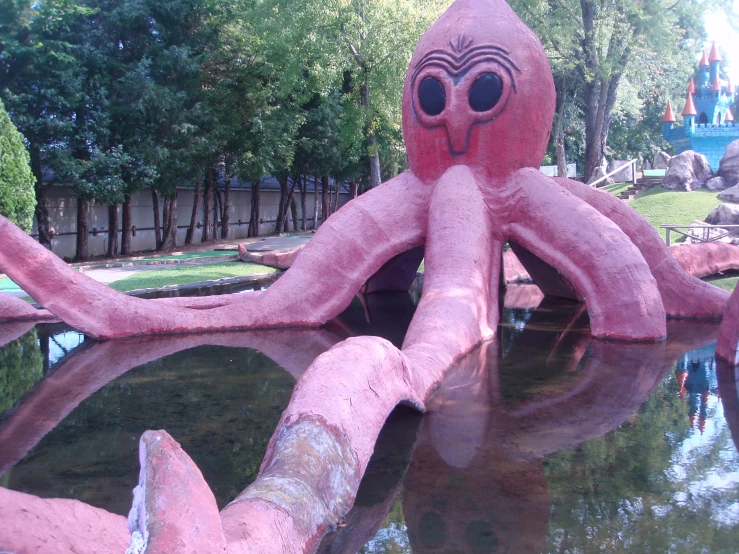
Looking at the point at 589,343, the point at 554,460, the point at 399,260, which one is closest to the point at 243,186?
the point at 399,260

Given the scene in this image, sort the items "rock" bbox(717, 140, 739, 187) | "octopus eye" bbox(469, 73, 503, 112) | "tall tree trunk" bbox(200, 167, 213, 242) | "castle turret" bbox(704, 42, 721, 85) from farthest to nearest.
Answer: "castle turret" bbox(704, 42, 721, 85) < "tall tree trunk" bbox(200, 167, 213, 242) < "rock" bbox(717, 140, 739, 187) < "octopus eye" bbox(469, 73, 503, 112)

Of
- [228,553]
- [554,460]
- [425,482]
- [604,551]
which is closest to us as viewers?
[228,553]

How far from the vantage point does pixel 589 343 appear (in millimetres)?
8125

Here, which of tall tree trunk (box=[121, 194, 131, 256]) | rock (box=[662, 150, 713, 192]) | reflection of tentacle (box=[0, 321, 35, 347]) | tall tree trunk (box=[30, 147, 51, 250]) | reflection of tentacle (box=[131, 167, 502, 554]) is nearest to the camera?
reflection of tentacle (box=[131, 167, 502, 554])

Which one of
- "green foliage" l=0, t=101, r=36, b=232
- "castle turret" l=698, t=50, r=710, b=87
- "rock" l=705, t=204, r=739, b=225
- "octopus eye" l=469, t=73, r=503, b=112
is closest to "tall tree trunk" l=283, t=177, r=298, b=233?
"rock" l=705, t=204, r=739, b=225

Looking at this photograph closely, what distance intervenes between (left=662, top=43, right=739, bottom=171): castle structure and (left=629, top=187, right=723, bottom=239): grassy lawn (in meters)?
7.41

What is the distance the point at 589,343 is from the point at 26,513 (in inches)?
272

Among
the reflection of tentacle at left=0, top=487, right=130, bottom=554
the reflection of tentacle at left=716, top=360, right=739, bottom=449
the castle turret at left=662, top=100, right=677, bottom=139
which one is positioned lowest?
the reflection of tentacle at left=716, top=360, right=739, bottom=449

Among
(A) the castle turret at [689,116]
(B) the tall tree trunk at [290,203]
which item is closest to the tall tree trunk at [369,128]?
(B) the tall tree trunk at [290,203]

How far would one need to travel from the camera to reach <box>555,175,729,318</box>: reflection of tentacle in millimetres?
9375

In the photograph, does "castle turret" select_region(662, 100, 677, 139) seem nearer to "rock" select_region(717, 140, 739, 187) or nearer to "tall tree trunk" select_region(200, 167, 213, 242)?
"rock" select_region(717, 140, 739, 187)

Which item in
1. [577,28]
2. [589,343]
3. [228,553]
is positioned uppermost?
[577,28]

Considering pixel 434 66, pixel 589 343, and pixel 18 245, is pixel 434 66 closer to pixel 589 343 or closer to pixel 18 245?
pixel 589 343

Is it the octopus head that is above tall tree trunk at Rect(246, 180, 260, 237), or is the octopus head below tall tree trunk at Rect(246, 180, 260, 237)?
above
